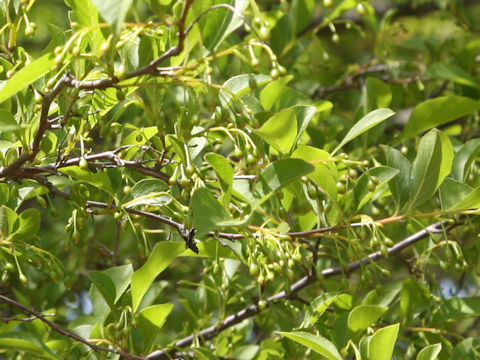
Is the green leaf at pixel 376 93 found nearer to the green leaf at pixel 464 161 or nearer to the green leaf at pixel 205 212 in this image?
the green leaf at pixel 464 161

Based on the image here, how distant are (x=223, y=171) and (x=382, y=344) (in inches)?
16.3

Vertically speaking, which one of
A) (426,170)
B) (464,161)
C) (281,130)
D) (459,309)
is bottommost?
(459,309)

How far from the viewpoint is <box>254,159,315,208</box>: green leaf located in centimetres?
108

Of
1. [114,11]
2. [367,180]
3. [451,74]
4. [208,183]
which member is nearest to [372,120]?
[367,180]

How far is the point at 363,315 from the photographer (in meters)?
1.39

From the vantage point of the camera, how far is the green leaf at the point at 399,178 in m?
1.41

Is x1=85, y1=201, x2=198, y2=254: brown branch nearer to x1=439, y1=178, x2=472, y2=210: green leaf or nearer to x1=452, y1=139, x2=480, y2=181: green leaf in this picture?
x1=439, y1=178, x2=472, y2=210: green leaf

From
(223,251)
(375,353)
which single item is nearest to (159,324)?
(223,251)

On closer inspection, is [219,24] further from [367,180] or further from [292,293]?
[292,293]

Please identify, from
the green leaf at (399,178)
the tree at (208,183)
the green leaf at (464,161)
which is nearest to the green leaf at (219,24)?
the tree at (208,183)

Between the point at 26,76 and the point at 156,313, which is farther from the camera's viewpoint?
the point at 156,313

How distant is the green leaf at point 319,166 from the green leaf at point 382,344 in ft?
0.81

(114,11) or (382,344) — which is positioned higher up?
(114,11)

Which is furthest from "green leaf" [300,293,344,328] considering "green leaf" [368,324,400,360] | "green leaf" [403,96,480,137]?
"green leaf" [403,96,480,137]
